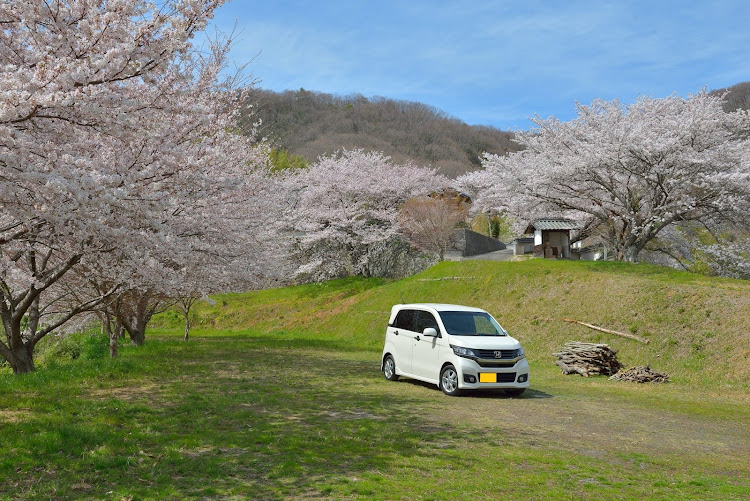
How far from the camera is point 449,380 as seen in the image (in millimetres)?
12016

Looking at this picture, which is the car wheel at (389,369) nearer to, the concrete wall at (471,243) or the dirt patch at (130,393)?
the dirt patch at (130,393)

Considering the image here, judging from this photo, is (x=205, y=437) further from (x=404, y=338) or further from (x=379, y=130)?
(x=379, y=130)

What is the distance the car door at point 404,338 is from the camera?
43.7 feet

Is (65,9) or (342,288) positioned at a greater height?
(65,9)

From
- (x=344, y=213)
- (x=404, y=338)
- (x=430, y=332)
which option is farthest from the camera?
(x=344, y=213)

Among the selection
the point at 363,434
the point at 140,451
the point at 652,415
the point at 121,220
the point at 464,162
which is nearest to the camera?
the point at 140,451

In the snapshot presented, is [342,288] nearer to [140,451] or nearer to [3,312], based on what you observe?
[3,312]

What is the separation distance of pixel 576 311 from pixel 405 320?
33.0 ft

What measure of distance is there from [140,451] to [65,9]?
16.9 ft

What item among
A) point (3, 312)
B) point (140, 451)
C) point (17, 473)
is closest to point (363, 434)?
point (140, 451)

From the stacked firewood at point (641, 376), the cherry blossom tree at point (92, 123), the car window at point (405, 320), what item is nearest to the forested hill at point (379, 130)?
the stacked firewood at point (641, 376)

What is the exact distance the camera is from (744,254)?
2859 cm

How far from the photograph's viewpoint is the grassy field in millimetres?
5621

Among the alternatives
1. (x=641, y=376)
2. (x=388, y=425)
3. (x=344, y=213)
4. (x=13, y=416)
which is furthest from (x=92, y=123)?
(x=344, y=213)
